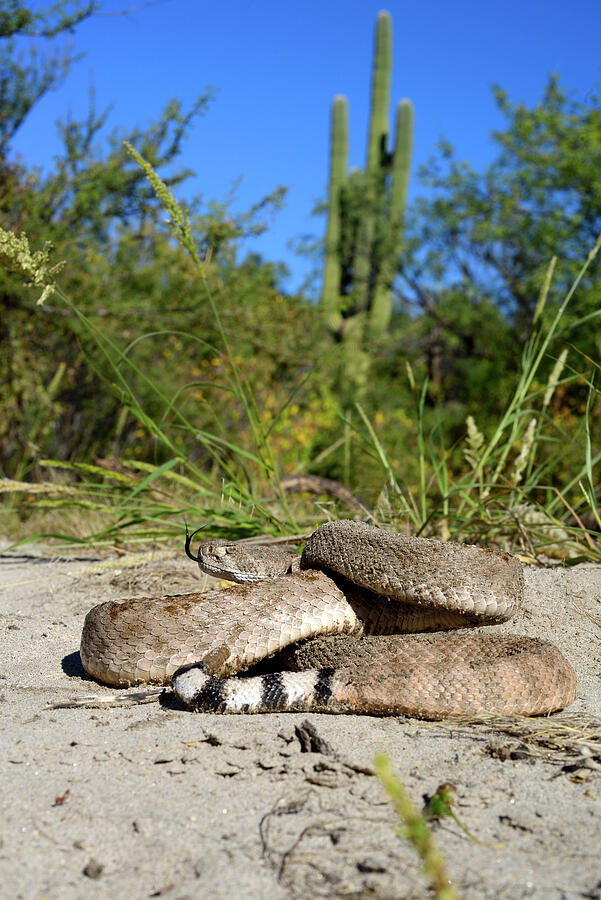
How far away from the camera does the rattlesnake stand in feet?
9.12

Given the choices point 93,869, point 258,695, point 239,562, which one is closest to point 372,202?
point 239,562

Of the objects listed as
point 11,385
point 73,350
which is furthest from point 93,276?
point 11,385

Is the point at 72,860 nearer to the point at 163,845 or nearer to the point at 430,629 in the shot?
the point at 163,845

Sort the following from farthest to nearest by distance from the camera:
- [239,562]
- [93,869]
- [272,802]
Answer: [239,562]
[272,802]
[93,869]

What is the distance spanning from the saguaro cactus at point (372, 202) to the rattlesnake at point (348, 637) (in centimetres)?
1914

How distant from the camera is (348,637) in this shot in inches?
127

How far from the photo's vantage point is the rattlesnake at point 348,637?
9.12 ft

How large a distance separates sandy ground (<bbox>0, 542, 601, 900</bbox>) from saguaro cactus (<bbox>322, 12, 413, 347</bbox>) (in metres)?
20.0

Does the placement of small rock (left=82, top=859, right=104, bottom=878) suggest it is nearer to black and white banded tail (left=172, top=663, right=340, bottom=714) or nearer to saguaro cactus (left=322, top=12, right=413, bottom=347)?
black and white banded tail (left=172, top=663, right=340, bottom=714)

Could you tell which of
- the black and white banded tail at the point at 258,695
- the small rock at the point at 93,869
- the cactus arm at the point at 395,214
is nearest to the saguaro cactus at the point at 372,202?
the cactus arm at the point at 395,214

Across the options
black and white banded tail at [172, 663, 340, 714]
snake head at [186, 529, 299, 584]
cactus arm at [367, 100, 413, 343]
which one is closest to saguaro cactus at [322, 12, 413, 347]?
cactus arm at [367, 100, 413, 343]

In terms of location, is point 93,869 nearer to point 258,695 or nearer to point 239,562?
point 258,695

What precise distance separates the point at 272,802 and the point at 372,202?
886 inches

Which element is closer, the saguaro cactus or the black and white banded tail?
the black and white banded tail
